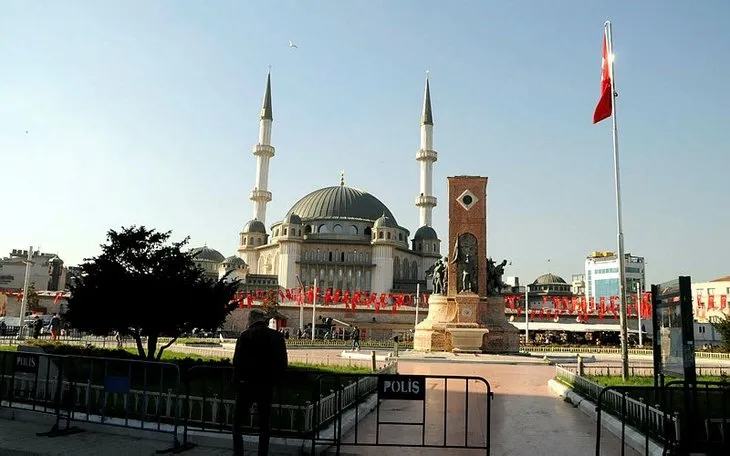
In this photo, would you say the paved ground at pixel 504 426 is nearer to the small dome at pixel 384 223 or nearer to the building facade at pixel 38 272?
the small dome at pixel 384 223

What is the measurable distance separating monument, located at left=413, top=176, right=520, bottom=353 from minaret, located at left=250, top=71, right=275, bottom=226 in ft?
171

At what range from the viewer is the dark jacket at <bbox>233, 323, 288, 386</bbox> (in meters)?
6.58

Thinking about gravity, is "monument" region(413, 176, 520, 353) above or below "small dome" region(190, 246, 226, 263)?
below

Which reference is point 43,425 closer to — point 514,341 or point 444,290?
point 444,290

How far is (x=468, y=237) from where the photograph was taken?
1099 inches

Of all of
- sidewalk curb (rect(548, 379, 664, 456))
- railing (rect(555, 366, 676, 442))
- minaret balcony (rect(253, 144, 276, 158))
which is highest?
minaret balcony (rect(253, 144, 276, 158))

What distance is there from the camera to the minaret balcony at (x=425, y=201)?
8069 cm

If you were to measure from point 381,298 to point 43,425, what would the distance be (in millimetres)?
51112

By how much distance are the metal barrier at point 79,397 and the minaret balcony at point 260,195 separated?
6972cm

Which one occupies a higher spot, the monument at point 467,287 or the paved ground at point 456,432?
the monument at point 467,287

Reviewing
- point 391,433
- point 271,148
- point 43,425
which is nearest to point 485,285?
point 391,433

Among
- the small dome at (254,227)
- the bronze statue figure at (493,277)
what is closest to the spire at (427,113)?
the small dome at (254,227)

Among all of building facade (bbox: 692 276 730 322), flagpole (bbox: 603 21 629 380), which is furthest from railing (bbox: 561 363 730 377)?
building facade (bbox: 692 276 730 322)

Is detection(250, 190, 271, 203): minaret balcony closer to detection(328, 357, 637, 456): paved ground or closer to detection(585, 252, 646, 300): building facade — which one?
detection(585, 252, 646, 300): building facade
